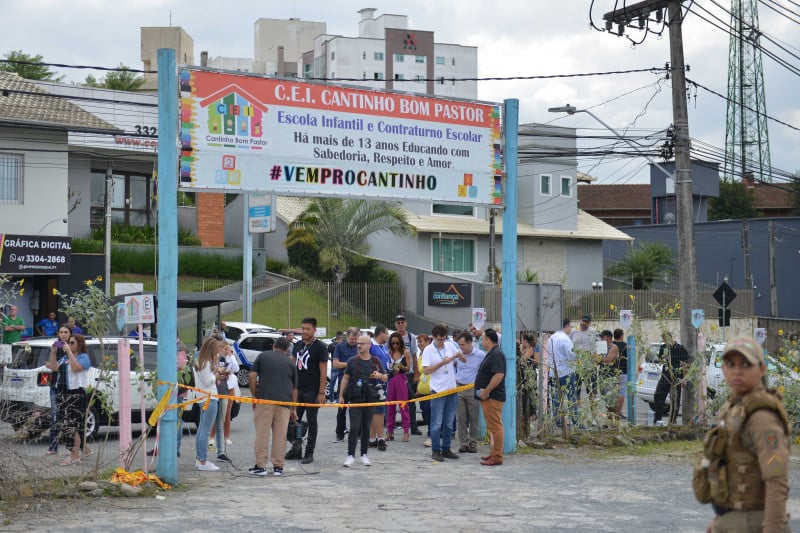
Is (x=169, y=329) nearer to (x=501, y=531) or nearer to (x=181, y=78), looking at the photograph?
(x=181, y=78)

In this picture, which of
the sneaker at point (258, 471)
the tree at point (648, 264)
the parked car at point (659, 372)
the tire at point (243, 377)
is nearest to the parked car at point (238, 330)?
the tire at point (243, 377)

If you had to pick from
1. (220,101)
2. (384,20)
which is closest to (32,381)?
(220,101)

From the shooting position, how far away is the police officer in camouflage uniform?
508cm

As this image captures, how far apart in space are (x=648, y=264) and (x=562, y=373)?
107 feet

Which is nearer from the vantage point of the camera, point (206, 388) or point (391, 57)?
point (206, 388)

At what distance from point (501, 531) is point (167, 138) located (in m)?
6.06

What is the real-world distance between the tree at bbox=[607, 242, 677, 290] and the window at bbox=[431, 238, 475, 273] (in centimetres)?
861

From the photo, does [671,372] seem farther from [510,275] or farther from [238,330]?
[238,330]

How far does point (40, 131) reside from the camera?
98.3 feet

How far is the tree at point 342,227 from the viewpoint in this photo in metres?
41.1

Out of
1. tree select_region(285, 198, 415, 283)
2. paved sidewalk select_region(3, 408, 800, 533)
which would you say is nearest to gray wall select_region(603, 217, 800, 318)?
tree select_region(285, 198, 415, 283)

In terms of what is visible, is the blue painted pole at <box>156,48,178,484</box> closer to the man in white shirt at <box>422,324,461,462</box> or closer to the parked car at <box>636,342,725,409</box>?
the man in white shirt at <box>422,324,461,462</box>

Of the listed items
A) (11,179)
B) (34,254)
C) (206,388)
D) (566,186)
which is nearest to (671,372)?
(206,388)

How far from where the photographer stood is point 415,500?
35.8 feet
